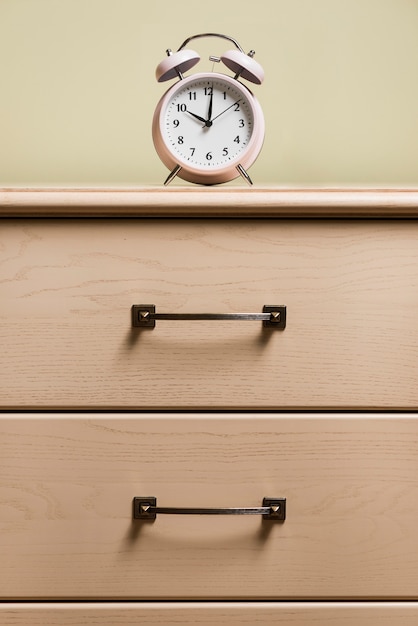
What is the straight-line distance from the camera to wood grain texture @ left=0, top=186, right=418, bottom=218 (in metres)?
0.65

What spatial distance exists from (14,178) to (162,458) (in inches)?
27.6

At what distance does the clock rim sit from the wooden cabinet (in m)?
0.14

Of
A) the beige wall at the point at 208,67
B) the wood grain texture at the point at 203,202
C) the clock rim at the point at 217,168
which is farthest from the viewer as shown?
the beige wall at the point at 208,67

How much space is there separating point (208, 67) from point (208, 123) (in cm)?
39

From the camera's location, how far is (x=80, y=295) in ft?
2.24

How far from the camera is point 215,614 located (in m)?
0.71

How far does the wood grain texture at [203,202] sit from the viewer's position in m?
0.65

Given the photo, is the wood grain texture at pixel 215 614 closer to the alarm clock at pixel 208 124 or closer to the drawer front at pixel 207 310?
the drawer front at pixel 207 310

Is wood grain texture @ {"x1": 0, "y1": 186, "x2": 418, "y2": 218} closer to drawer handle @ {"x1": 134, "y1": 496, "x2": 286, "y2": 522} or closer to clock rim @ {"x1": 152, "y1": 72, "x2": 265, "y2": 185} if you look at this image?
clock rim @ {"x1": 152, "y1": 72, "x2": 265, "y2": 185}

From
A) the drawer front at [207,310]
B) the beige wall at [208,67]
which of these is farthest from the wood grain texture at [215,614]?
the beige wall at [208,67]

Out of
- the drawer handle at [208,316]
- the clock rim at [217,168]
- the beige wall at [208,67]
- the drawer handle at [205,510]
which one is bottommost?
the drawer handle at [205,510]

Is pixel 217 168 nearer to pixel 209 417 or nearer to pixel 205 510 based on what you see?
pixel 209 417

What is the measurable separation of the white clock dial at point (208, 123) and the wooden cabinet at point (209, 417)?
0.16 metres

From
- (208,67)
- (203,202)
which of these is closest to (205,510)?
(203,202)
